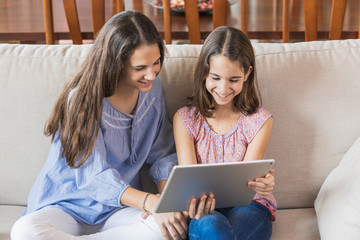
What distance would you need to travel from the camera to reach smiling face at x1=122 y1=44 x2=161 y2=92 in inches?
58.1

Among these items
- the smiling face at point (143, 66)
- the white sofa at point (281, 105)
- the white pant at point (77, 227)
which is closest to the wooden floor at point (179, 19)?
the white sofa at point (281, 105)

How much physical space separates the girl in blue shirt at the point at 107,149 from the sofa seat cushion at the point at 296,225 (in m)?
0.34

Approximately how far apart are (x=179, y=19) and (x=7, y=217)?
1.32 metres

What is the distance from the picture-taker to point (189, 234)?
4.91 feet

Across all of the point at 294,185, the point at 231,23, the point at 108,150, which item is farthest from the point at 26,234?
the point at 231,23

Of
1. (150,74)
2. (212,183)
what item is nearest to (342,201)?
(212,183)

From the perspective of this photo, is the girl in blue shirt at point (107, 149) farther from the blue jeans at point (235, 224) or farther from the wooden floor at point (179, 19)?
the wooden floor at point (179, 19)

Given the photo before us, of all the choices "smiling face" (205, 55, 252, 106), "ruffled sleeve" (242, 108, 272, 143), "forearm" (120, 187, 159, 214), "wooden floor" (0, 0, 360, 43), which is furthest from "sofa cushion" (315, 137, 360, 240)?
"wooden floor" (0, 0, 360, 43)

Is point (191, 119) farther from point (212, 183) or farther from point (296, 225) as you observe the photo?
point (296, 225)

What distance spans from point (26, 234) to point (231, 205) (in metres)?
0.63

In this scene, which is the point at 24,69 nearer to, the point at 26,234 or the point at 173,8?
the point at 26,234

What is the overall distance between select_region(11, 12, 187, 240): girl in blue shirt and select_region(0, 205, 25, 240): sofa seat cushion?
Result: 3.8 inches

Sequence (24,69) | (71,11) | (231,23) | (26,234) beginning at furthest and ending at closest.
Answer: (231,23)
(71,11)
(24,69)
(26,234)

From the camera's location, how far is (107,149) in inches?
64.2
